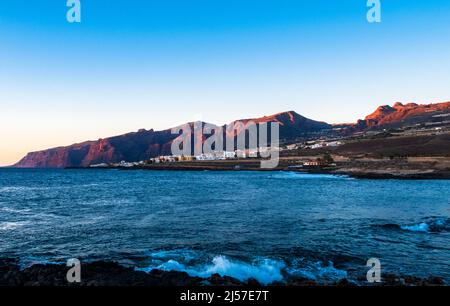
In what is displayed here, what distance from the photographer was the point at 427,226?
28.3 meters

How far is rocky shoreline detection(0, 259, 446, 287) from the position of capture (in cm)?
1557

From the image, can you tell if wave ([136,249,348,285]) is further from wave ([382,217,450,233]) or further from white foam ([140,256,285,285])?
wave ([382,217,450,233])

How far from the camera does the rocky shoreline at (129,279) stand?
15570mm

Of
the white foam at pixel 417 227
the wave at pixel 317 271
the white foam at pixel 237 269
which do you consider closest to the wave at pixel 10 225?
the white foam at pixel 237 269

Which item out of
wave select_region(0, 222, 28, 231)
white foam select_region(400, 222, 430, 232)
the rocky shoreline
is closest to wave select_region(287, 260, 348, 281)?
the rocky shoreline

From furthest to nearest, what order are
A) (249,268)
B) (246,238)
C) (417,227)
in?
(417,227) → (246,238) → (249,268)

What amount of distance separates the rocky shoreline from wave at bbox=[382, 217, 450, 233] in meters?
13.0

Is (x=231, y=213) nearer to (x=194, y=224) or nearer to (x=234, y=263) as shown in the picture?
(x=194, y=224)

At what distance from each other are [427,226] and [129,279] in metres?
25.9

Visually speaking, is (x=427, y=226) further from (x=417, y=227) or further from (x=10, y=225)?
(x=10, y=225)

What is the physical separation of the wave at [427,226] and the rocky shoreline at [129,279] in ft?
42.5

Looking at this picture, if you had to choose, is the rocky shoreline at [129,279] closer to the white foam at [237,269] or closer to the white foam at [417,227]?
the white foam at [237,269]

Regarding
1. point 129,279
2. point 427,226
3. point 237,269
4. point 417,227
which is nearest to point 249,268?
point 237,269
